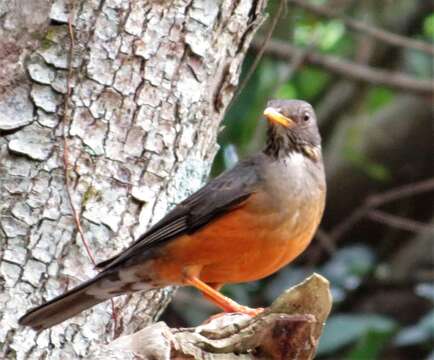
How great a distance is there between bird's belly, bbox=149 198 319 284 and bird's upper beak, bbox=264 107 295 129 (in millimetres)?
545

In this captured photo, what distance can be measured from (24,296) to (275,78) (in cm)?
453

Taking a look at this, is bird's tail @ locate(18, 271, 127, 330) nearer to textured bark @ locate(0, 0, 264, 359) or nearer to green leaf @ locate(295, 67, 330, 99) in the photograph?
textured bark @ locate(0, 0, 264, 359)

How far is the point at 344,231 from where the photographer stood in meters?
9.48

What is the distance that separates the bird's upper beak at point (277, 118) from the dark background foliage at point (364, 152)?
2.25m

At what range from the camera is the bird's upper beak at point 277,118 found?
19.9ft

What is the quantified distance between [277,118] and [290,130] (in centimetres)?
9

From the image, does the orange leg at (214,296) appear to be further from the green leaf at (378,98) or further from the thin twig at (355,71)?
the green leaf at (378,98)

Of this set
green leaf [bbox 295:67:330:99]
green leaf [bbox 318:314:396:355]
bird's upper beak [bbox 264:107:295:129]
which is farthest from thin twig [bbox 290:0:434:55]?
bird's upper beak [bbox 264:107:295:129]

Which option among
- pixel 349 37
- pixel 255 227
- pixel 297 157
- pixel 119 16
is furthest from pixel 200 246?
pixel 349 37

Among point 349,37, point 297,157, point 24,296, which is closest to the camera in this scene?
point 24,296

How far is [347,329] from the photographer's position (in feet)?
27.1

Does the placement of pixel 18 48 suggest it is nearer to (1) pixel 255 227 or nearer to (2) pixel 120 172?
(2) pixel 120 172

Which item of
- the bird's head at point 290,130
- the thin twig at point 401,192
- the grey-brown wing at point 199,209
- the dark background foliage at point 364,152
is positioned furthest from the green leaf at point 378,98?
the grey-brown wing at point 199,209

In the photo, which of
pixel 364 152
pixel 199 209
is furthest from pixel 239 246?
pixel 364 152
